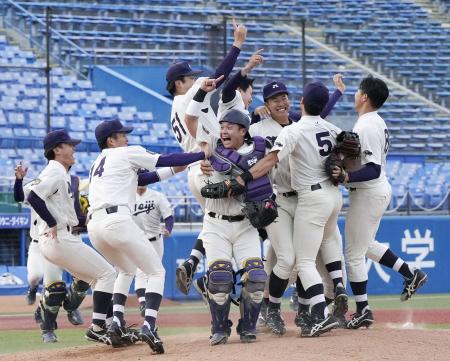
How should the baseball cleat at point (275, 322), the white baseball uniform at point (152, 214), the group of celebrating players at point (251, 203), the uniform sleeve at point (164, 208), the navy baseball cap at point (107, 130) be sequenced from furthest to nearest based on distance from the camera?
the uniform sleeve at point (164, 208) < the white baseball uniform at point (152, 214) < the navy baseball cap at point (107, 130) < the baseball cleat at point (275, 322) < the group of celebrating players at point (251, 203)

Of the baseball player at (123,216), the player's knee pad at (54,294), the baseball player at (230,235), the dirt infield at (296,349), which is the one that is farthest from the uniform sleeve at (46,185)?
the baseball player at (230,235)

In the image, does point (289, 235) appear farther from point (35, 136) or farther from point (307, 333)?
point (35, 136)

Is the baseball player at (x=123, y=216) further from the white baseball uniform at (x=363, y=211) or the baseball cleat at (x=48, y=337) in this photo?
the baseball cleat at (x=48, y=337)

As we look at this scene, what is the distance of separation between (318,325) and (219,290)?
0.87m

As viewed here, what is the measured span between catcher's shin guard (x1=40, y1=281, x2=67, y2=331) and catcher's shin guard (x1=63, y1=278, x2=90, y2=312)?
0.45m

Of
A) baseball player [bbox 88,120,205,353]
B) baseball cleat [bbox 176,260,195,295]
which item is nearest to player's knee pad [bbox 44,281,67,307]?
baseball player [bbox 88,120,205,353]

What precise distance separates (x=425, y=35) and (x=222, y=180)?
2261 cm

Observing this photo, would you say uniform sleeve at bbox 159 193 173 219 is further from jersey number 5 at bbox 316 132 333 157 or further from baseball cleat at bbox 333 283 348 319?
jersey number 5 at bbox 316 132 333 157

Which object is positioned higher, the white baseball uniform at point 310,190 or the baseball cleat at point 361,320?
the white baseball uniform at point 310,190

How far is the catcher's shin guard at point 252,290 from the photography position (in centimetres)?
845

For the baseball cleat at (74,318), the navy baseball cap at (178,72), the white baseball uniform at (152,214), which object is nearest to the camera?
the navy baseball cap at (178,72)

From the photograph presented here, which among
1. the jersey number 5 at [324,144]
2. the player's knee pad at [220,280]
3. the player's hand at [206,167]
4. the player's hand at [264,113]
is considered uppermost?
the player's hand at [264,113]

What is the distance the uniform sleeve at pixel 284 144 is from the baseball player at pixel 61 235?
2.27 metres

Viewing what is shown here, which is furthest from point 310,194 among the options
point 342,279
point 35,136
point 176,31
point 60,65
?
point 176,31
